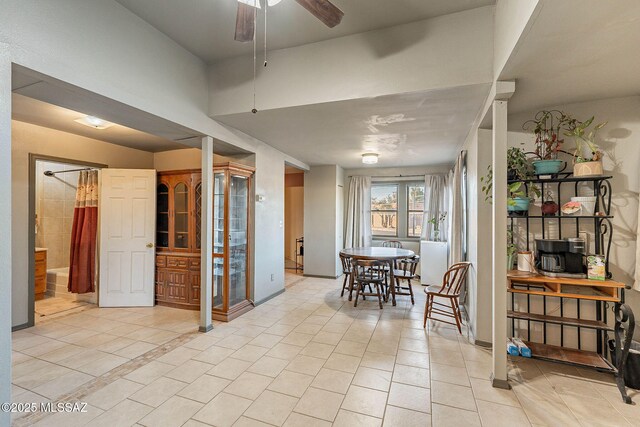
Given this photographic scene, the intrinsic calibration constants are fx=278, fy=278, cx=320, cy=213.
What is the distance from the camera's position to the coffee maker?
95.3 inches

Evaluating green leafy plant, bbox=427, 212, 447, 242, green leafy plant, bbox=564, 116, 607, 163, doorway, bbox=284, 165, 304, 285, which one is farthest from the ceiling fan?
doorway, bbox=284, 165, 304, 285

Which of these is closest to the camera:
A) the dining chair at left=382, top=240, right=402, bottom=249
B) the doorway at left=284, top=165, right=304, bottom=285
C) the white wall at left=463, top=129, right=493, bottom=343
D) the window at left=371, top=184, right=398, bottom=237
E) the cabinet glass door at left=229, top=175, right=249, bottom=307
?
the white wall at left=463, top=129, right=493, bottom=343

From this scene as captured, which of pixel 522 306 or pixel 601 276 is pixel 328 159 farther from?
pixel 601 276

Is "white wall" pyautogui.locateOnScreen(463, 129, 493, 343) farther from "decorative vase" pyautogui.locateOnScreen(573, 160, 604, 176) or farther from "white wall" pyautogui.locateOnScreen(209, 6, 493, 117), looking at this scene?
"white wall" pyautogui.locateOnScreen(209, 6, 493, 117)

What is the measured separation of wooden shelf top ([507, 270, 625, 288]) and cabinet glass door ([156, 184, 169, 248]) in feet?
15.1

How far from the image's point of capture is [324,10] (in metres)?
1.67

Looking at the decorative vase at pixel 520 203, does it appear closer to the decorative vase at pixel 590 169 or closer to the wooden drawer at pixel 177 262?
the decorative vase at pixel 590 169

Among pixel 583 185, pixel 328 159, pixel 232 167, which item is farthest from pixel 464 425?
pixel 328 159

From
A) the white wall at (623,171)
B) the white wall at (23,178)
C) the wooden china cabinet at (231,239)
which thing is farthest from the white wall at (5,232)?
the white wall at (623,171)

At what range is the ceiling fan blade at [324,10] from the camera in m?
1.60

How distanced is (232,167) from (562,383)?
13.3ft

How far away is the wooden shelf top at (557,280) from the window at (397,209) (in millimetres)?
4021

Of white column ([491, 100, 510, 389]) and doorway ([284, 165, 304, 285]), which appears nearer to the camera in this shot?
white column ([491, 100, 510, 389])

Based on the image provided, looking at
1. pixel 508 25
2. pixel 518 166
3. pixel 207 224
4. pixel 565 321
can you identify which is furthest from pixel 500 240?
pixel 207 224
